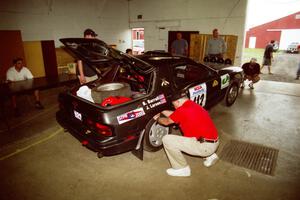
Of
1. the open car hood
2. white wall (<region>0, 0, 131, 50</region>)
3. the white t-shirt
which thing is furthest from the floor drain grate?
white wall (<region>0, 0, 131, 50</region>)

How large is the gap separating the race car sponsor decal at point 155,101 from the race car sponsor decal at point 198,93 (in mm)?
762

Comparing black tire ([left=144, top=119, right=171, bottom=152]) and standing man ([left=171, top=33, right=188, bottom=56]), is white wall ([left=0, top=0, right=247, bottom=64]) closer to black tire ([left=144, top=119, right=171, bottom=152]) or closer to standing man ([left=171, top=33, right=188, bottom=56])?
standing man ([left=171, top=33, right=188, bottom=56])

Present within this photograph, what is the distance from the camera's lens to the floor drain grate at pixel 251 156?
3.39 m

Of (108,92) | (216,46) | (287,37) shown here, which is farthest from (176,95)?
(287,37)

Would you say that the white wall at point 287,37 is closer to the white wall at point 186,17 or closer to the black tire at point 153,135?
the white wall at point 186,17

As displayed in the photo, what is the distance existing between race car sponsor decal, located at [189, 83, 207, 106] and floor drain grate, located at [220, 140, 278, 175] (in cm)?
105

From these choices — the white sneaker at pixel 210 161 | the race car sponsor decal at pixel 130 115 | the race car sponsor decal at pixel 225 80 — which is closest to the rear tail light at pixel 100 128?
the race car sponsor decal at pixel 130 115

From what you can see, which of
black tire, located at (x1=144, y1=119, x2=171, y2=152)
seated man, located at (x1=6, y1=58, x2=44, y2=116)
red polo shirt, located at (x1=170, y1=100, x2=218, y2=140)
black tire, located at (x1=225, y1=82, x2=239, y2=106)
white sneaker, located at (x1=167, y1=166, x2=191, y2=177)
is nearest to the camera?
red polo shirt, located at (x1=170, y1=100, x2=218, y2=140)

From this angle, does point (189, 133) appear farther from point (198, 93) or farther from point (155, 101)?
point (198, 93)

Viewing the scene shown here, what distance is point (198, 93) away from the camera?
4.20m

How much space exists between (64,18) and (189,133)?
10.0 meters

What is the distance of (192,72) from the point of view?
4855 mm

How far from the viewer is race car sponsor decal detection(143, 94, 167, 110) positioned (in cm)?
324

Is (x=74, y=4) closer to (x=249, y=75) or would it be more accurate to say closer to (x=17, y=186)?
(x=249, y=75)
